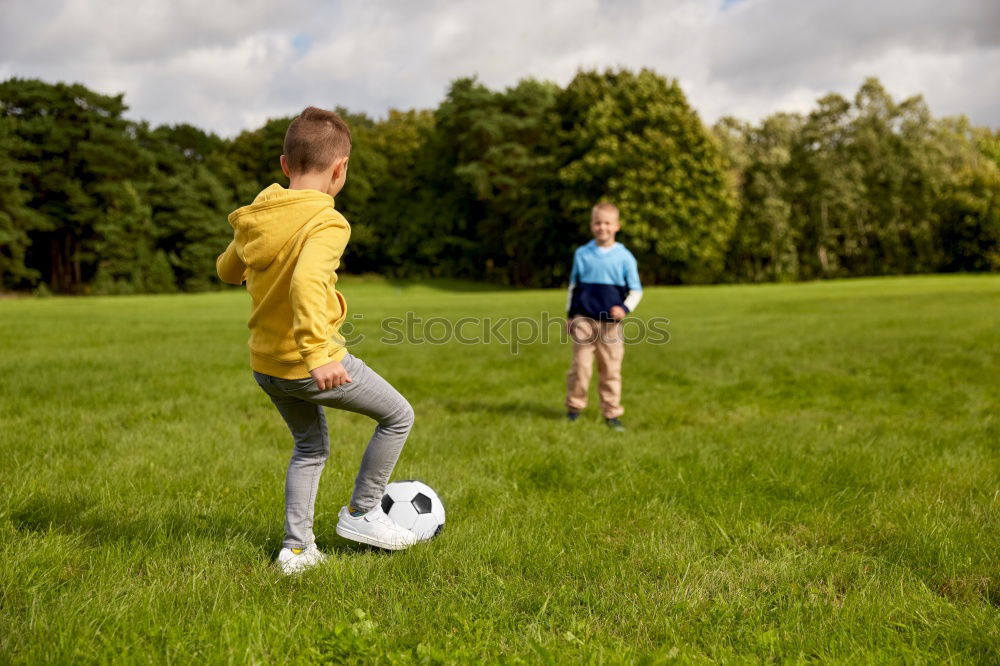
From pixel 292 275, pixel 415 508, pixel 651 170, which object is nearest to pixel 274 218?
pixel 292 275

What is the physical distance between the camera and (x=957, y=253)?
46.8 meters

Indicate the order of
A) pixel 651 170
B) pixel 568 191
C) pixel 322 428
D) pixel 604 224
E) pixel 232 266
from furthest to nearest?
pixel 568 191, pixel 651 170, pixel 604 224, pixel 322 428, pixel 232 266

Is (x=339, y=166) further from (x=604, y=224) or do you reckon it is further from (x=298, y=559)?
(x=604, y=224)

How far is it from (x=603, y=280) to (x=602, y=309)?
0.31 m

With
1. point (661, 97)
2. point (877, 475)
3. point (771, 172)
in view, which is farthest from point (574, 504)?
point (771, 172)

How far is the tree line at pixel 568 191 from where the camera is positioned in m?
43.7

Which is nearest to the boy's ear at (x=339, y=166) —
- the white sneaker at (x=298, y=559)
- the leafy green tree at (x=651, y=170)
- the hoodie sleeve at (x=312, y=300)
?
the hoodie sleeve at (x=312, y=300)

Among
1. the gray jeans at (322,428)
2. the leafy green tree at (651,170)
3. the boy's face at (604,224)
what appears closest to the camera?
the gray jeans at (322,428)

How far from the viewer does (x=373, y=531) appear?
344cm

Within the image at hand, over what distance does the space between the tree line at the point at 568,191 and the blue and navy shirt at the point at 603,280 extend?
36.0m

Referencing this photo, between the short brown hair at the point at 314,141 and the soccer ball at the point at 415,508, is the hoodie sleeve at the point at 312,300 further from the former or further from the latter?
the soccer ball at the point at 415,508

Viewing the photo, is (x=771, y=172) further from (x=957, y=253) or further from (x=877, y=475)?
(x=877, y=475)

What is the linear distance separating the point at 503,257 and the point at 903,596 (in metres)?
55.4

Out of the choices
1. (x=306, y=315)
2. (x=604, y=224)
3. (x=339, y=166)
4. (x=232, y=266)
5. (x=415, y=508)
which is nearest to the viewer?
(x=306, y=315)
